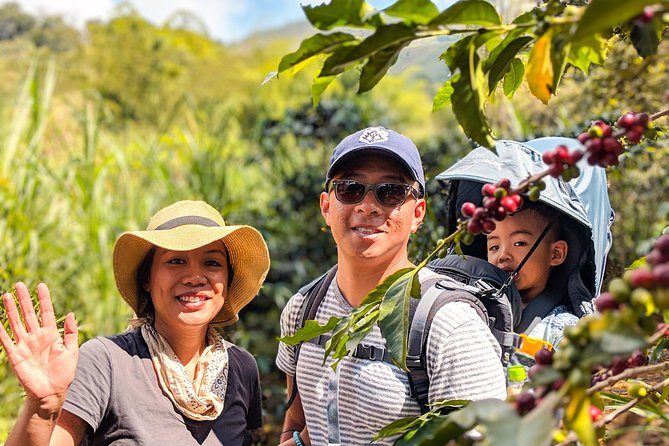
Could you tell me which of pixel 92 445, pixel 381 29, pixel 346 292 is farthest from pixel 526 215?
pixel 381 29

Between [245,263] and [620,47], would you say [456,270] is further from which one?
[620,47]

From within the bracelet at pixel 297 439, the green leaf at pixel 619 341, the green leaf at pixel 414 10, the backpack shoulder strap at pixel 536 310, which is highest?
the green leaf at pixel 414 10

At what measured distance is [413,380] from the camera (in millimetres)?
1779

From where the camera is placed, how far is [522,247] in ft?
7.61

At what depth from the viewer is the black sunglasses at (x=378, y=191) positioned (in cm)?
200

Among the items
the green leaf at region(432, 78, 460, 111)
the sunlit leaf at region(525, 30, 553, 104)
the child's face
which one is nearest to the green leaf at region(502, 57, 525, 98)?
the green leaf at region(432, 78, 460, 111)

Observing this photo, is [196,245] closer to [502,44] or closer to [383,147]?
[383,147]

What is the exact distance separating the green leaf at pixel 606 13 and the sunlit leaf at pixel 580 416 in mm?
326

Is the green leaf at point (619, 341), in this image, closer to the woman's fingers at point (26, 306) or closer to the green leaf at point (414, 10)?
the green leaf at point (414, 10)

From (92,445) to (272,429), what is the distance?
2.70 meters

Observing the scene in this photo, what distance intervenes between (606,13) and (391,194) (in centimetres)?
133

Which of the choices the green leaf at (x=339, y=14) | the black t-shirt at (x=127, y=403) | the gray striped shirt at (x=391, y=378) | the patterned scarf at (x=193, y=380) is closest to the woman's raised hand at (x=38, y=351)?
the black t-shirt at (x=127, y=403)

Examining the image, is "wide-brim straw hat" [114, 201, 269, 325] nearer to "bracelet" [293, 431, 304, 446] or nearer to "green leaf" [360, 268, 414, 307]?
"bracelet" [293, 431, 304, 446]

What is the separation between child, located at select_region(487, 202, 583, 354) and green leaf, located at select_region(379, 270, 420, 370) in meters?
1.14
